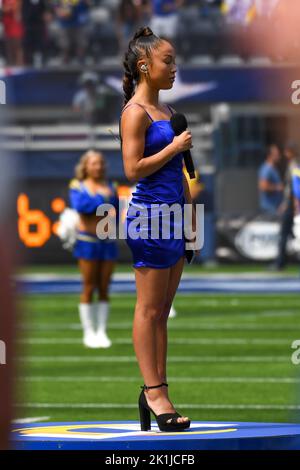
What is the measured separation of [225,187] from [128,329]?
1069 centimetres

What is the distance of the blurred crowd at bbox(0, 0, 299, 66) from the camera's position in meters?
27.0

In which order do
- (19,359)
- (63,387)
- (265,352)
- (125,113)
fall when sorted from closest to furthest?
(19,359) → (125,113) → (63,387) → (265,352)

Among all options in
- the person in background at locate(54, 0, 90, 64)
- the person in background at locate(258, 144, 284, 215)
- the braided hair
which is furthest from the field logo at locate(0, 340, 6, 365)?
the person in background at locate(54, 0, 90, 64)

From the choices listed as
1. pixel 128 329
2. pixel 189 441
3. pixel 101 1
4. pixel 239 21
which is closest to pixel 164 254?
pixel 189 441

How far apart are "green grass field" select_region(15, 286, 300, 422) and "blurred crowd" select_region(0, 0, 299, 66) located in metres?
9.65

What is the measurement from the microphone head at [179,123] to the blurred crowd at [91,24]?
20.9 m

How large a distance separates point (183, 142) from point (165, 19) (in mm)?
22042

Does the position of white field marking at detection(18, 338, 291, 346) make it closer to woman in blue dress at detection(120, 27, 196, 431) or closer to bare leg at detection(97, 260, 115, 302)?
bare leg at detection(97, 260, 115, 302)

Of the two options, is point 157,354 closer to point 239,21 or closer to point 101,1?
point 239,21

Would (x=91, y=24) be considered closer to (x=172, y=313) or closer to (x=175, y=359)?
(x=172, y=313)

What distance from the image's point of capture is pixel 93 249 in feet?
46.0

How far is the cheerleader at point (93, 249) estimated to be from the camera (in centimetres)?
1400

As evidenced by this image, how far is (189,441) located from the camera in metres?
5.57

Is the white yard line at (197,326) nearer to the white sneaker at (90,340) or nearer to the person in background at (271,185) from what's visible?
the white sneaker at (90,340)
